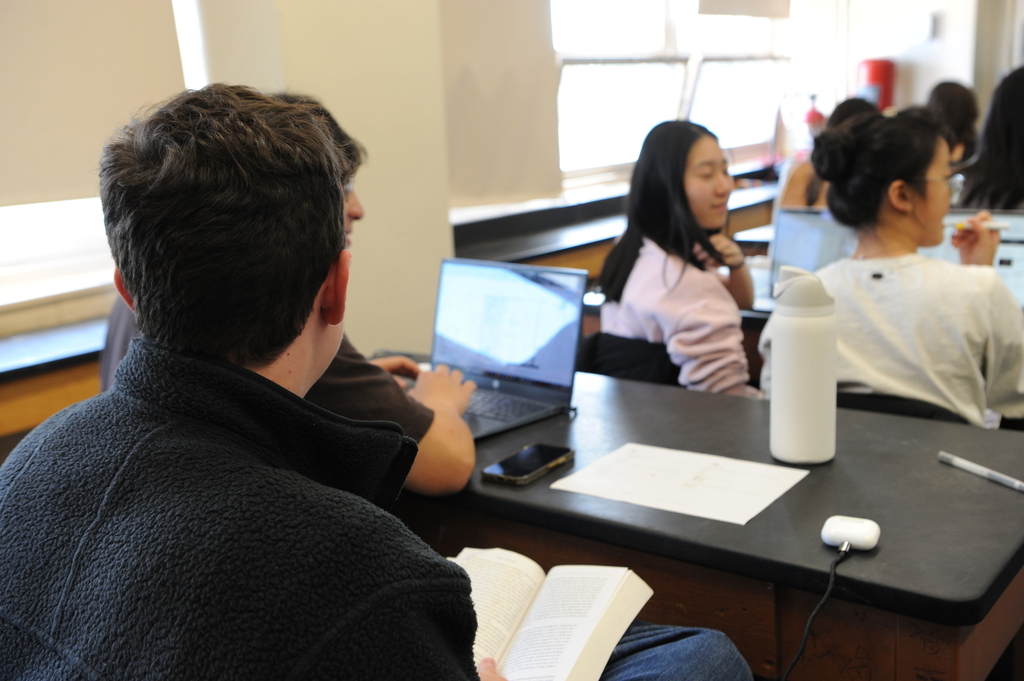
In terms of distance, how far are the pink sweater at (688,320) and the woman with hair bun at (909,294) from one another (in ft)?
0.52

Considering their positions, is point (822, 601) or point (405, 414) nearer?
point (822, 601)

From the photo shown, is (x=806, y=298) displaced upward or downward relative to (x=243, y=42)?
downward

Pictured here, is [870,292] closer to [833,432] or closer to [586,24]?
[833,432]

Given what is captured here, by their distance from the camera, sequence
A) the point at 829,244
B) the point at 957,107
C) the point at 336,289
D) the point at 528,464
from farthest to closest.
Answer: the point at 957,107
the point at 829,244
the point at 528,464
the point at 336,289

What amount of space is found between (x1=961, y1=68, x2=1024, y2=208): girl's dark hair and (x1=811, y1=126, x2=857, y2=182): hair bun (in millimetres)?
1382

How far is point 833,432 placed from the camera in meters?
1.35

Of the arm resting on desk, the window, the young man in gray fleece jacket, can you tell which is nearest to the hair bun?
the arm resting on desk

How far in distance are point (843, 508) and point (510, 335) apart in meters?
0.80

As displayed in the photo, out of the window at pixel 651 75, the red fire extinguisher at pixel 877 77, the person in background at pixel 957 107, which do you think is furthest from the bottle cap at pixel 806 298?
the red fire extinguisher at pixel 877 77

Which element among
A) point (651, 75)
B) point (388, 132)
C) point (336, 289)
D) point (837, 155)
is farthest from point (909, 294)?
point (651, 75)

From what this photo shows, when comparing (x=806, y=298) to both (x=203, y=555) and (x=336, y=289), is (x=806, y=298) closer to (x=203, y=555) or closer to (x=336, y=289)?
(x=336, y=289)

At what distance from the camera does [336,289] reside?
775 millimetres

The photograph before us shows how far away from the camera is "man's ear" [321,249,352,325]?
76 centimetres

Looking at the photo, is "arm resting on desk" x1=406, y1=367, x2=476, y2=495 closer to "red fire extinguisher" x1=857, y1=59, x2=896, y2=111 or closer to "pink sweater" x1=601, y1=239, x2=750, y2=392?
"pink sweater" x1=601, y1=239, x2=750, y2=392
